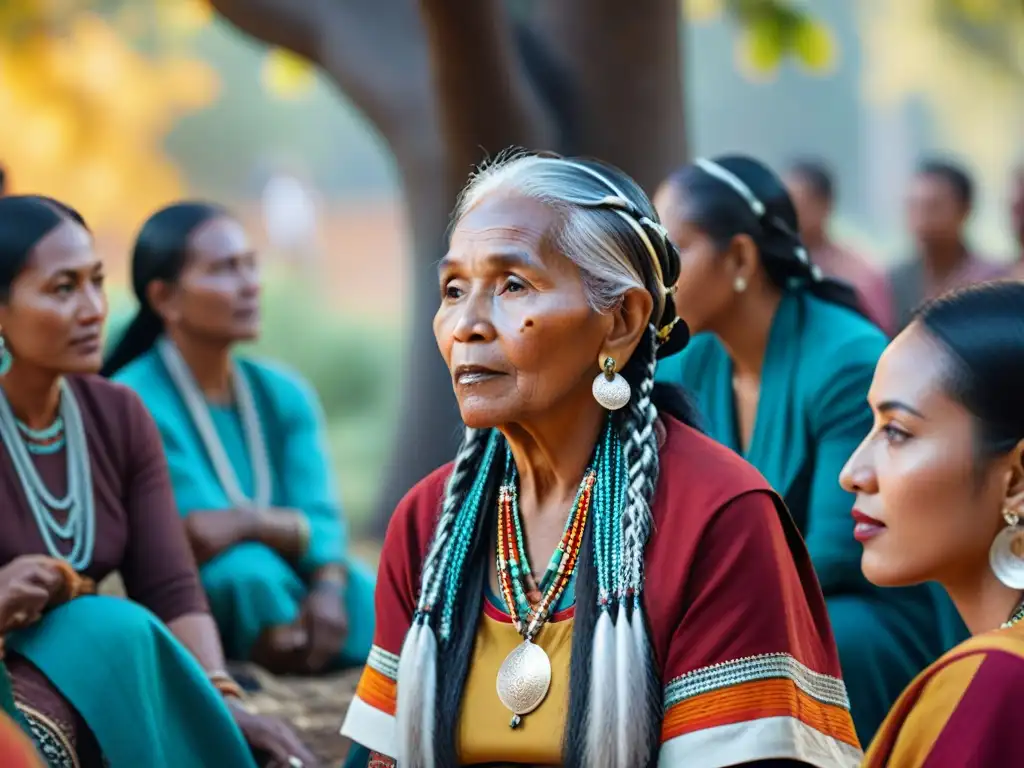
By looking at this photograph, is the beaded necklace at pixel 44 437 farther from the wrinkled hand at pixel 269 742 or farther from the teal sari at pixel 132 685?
the wrinkled hand at pixel 269 742

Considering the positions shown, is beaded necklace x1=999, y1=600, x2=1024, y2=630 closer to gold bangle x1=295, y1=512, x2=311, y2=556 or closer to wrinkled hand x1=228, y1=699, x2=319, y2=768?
wrinkled hand x1=228, y1=699, x2=319, y2=768

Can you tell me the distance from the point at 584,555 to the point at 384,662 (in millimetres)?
521

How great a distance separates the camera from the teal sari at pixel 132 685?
355 centimetres

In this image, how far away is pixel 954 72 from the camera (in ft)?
67.3

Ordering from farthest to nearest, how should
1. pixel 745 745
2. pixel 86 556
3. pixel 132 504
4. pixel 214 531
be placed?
pixel 214 531 → pixel 132 504 → pixel 86 556 → pixel 745 745

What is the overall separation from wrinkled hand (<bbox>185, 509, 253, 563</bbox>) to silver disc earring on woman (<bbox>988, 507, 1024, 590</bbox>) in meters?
3.41

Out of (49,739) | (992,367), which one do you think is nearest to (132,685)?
(49,739)

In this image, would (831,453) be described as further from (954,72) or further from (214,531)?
(954,72)

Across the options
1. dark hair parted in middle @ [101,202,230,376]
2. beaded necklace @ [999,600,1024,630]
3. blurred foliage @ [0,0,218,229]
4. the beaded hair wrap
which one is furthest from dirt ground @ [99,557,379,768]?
blurred foliage @ [0,0,218,229]

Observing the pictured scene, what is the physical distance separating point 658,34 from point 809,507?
152 inches

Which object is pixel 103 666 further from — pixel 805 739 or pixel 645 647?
pixel 805 739

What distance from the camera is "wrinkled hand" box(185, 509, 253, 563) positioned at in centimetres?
532

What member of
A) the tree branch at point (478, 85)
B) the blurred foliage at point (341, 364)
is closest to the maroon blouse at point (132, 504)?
the tree branch at point (478, 85)

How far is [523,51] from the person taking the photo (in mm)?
7523
